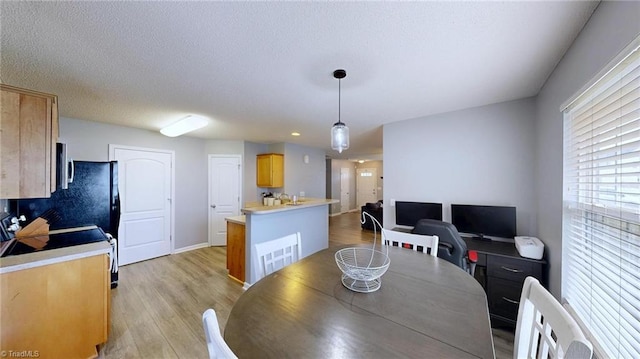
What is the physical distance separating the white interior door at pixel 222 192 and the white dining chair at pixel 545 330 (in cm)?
479

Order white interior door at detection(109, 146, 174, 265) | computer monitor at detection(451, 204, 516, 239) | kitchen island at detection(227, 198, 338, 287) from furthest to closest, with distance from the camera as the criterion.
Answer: white interior door at detection(109, 146, 174, 265) → kitchen island at detection(227, 198, 338, 287) → computer monitor at detection(451, 204, 516, 239)

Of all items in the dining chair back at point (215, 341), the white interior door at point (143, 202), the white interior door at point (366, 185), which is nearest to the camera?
the dining chair back at point (215, 341)

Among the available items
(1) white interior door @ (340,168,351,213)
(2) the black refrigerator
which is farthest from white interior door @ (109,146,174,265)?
(1) white interior door @ (340,168,351,213)

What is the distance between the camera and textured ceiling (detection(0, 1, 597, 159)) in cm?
121

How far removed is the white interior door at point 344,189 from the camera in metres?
9.59

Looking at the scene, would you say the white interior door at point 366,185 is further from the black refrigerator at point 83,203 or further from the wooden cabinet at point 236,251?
the black refrigerator at point 83,203

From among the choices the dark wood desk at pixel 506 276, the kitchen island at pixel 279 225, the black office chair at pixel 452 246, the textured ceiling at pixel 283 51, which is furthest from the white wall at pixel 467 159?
the kitchen island at pixel 279 225

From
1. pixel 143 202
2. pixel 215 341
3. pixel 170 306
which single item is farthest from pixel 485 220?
pixel 143 202

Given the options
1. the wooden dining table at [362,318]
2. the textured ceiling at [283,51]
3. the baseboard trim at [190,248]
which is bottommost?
the baseboard trim at [190,248]

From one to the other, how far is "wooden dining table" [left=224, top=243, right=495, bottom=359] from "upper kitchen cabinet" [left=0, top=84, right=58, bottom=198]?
180 cm

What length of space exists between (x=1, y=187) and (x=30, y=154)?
255 millimetres

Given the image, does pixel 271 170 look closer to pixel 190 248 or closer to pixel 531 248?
pixel 190 248

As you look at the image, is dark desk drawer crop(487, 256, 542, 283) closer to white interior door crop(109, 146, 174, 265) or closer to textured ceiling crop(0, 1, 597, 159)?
textured ceiling crop(0, 1, 597, 159)

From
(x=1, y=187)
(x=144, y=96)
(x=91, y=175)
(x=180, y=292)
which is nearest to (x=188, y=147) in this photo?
(x=91, y=175)
